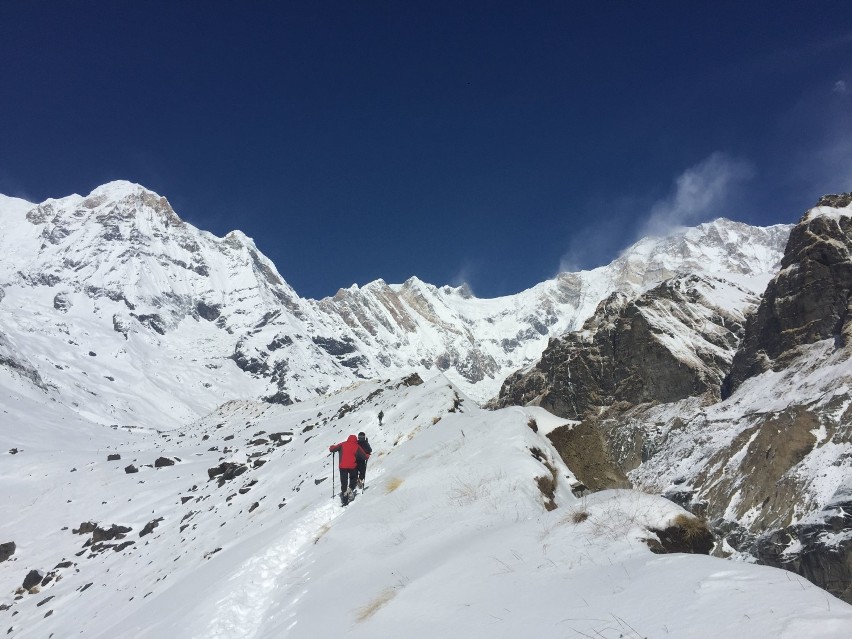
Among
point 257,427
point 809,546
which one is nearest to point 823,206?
point 809,546

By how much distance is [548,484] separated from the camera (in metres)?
10.1

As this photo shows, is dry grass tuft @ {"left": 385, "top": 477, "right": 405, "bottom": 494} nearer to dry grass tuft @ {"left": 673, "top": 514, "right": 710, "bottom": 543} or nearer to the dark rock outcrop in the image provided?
dry grass tuft @ {"left": 673, "top": 514, "right": 710, "bottom": 543}

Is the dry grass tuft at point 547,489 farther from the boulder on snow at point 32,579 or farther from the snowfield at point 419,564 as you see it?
the boulder on snow at point 32,579

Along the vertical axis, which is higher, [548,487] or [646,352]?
[646,352]

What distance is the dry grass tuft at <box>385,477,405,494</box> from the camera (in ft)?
43.2

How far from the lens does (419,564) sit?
8133 mm

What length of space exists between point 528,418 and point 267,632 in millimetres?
8160

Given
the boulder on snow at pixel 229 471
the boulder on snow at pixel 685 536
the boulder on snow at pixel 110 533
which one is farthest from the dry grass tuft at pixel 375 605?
the boulder on snow at pixel 110 533

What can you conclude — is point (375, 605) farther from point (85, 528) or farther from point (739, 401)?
point (739, 401)

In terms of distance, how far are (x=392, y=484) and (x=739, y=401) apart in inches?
3723

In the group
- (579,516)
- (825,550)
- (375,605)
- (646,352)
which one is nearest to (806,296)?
(646,352)

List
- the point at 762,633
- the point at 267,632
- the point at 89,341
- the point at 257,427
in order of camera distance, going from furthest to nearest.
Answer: the point at 89,341 < the point at 257,427 < the point at 267,632 < the point at 762,633

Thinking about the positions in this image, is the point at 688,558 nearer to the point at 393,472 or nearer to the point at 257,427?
the point at 393,472

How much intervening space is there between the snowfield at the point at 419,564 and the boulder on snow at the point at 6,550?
0.82 m
